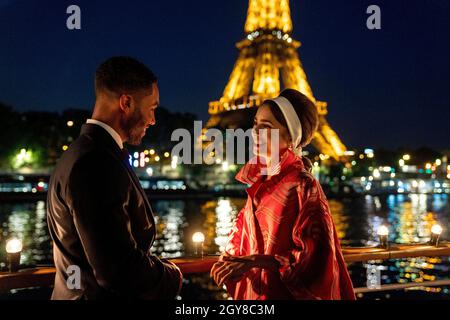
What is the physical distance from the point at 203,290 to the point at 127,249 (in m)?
9.42

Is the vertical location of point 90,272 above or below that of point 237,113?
below

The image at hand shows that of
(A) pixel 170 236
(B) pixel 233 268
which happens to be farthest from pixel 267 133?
(A) pixel 170 236

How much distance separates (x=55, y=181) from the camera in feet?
6.07

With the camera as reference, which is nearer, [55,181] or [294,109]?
[55,181]

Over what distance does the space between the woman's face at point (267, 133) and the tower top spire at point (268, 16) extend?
5899cm

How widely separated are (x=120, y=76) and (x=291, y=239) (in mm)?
1124

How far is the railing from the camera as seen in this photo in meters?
2.81

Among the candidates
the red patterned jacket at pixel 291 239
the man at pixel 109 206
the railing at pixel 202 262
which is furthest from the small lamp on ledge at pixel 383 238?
the man at pixel 109 206

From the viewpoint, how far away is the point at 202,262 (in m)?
3.16

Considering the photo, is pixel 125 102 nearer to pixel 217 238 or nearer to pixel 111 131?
pixel 111 131

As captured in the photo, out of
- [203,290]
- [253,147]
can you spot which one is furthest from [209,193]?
[253,147]

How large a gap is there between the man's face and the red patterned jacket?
724 mm

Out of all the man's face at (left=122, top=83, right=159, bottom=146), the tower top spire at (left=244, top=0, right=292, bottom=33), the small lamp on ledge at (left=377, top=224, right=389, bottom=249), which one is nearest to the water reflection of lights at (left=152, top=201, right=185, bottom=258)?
the small lamp on ledge at (left=377, top=224, right=389, bottom=249)
